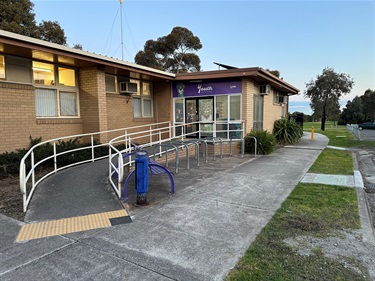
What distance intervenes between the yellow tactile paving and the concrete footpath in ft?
0.43

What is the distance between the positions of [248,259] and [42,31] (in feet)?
81.2

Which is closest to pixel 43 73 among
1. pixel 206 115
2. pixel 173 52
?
pixel 206 115

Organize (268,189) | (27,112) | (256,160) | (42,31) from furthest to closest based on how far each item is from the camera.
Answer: (42,31)
(256,160)
(27,112)
(268,189)

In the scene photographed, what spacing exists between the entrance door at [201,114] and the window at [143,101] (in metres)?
1.82

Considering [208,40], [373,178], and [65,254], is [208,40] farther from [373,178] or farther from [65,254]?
[65,254]

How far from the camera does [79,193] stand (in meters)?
5.38

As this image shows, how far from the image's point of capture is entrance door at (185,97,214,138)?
12648 mm

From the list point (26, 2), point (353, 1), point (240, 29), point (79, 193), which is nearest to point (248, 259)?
point (79, 193)

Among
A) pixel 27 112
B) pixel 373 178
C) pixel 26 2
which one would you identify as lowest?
pixel 373 178

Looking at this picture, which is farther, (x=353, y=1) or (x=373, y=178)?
(x=353, y=1)

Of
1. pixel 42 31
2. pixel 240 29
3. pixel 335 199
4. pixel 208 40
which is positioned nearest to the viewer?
pixel 335 199

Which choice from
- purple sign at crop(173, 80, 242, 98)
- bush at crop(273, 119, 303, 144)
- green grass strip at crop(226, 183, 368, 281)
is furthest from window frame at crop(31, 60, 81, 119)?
bush at crop(273, 119, 303, 144)

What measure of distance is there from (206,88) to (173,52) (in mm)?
24632

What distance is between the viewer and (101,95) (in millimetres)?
9523
